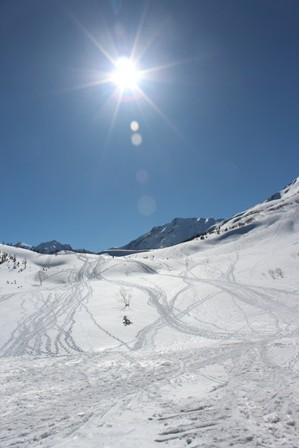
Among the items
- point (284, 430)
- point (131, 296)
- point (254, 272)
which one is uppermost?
point (254, 272)

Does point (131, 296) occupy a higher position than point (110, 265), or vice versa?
point (110, 265)

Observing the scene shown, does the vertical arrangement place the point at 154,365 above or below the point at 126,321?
below

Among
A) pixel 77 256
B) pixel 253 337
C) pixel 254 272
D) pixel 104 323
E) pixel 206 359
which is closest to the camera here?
pixel 206 359

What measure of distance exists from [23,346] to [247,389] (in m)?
7.65

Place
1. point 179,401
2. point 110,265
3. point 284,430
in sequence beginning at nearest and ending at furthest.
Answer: point 284,430 → point 179,401 → point 110,265

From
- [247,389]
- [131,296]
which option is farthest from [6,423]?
[131,296]

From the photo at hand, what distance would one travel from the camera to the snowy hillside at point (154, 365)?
466cm

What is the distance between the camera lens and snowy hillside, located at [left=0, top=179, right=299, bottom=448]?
15.3 ft

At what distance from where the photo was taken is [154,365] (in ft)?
25.6

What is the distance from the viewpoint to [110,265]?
34.0 m

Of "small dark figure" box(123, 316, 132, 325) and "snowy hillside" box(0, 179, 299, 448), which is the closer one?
"snowy hillside" box(0, 179, 299, 448)

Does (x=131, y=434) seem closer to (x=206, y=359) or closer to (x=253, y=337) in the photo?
(x=206, y=359)

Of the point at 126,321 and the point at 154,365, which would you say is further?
the point at 126,321

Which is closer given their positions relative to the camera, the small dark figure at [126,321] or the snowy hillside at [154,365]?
the snowy hillside at [154,365]
